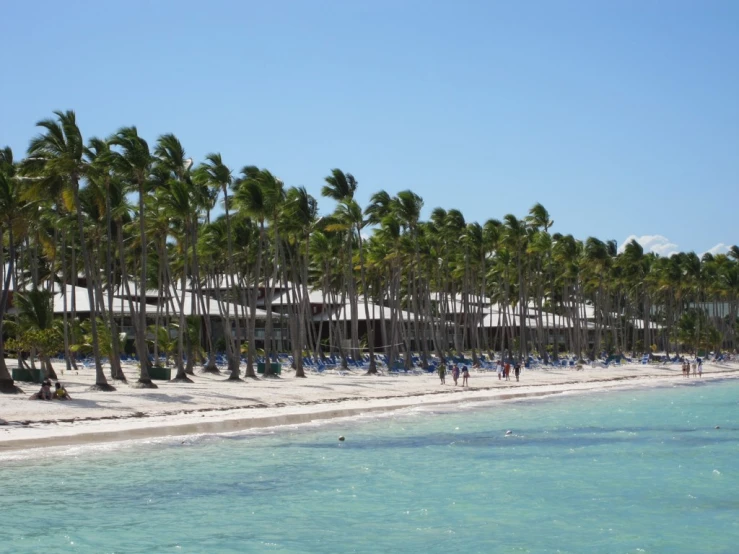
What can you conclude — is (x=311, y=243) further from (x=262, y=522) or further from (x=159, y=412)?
(x=262, y=522)

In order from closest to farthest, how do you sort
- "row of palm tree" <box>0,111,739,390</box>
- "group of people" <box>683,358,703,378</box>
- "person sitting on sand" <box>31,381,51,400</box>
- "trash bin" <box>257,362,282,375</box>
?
"person sitting on sand" <box>31,381,51,400</box> → "row of palm tree" <box>0,111,739,390</box> → "trash bin" <box>257,362,282,375</box> → "group of people" <box>683,358,703,378</box>

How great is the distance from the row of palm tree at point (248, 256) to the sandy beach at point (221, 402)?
198cm

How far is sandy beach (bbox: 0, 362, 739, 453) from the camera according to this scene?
26312 millimetres

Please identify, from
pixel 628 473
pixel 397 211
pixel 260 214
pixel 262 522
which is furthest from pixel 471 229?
pixel 262 522

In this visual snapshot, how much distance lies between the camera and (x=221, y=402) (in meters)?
34.7

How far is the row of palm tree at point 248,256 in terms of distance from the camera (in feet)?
118

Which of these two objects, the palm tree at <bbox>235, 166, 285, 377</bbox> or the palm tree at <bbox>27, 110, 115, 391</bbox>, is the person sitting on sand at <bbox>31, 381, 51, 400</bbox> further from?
the palm tree at <bbox>235, 166, 285, 377</bbox>

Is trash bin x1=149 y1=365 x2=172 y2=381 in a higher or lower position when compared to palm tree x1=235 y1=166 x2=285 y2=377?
lower

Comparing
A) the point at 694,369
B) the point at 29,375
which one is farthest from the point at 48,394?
the point at 694,369

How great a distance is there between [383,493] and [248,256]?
160ft

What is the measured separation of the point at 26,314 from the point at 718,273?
9129cm

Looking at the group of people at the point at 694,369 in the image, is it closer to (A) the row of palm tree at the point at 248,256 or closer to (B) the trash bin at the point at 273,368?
(A) the row of palm tree at the point at 248,256

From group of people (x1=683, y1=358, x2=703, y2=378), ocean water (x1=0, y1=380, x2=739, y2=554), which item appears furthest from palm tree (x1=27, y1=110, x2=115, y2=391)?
group of people (x1=683, y1=358, x2=703, y2=378)

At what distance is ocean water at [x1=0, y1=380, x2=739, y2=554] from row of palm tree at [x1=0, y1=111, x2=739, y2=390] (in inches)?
456
